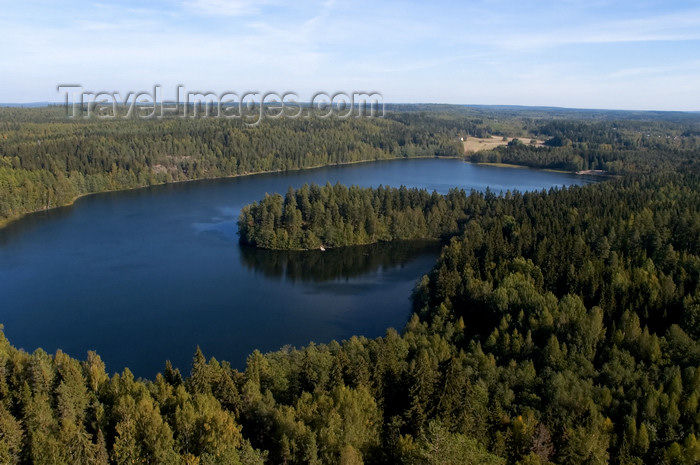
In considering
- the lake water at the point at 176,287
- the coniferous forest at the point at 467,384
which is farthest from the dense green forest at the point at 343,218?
the coniferous forest at the point at 467,384

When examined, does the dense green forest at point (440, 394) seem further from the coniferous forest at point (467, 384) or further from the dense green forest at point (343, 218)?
the dense green forest at point (343, 218)

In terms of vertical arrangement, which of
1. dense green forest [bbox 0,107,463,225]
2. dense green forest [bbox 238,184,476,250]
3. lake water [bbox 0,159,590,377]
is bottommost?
lake water [bbox 0,159,590,377]

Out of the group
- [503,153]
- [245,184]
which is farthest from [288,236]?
[503,153]

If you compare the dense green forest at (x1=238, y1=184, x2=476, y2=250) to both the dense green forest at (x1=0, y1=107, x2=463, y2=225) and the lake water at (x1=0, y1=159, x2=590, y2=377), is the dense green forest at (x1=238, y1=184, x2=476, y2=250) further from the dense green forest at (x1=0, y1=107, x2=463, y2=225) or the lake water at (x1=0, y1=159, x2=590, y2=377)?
the dense green forest at (x1=0, y1=107, x2=463, y2=225)

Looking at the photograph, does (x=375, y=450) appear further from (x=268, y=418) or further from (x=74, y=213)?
(x=74, y=213)

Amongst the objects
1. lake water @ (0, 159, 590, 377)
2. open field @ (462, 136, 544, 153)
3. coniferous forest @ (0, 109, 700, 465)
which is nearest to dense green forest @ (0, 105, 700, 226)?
open field @ (462, 136, 544, 153)

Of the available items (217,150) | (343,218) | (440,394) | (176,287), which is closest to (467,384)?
(440,394)
